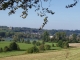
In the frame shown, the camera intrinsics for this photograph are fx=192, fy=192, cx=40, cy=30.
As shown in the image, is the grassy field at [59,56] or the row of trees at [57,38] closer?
the grassy field at [59,56]

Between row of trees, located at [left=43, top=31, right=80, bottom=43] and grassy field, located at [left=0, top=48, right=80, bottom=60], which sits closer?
grassy field, located at [left=0, top=48, right=80, bottom=60]

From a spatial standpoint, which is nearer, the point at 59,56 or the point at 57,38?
the point at 59,56

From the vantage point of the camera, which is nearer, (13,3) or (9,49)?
(13,3)

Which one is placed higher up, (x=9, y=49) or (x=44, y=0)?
(x=44, y=0)

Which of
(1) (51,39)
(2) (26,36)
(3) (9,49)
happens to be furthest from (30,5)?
(2) (26,36)

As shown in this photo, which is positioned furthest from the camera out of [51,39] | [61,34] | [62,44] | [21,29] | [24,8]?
[21,29]

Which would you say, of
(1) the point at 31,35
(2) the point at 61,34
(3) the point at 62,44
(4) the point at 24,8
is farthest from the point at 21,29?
(4) the point at 24,8

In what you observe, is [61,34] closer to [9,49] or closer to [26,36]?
[26,36]

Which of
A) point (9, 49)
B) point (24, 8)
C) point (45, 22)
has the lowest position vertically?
point (9, 49)

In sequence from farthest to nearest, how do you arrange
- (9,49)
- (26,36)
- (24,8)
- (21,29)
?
1. (21,29)
2. (26,36)
3. (9,49)
4. (24,8)

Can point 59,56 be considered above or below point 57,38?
above

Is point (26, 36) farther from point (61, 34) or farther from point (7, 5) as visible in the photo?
point (7, 5)

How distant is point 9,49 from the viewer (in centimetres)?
6006

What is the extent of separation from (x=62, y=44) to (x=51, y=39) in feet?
98.7
